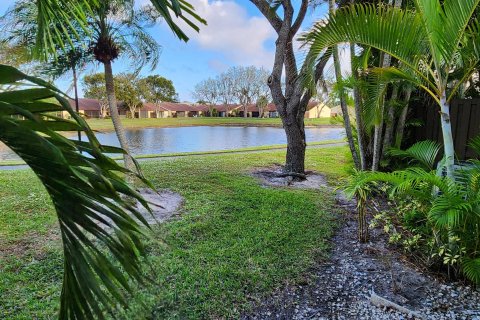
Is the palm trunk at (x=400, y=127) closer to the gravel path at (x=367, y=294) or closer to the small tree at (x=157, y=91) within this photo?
the gravel path at (x=367, y=294)

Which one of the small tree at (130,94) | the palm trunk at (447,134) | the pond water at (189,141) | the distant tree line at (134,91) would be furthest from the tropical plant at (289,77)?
the small tree at (130,94)

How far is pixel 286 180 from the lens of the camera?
6.41m

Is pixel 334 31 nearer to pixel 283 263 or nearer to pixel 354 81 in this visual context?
pixel 354 81

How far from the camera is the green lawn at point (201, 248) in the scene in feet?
7.98

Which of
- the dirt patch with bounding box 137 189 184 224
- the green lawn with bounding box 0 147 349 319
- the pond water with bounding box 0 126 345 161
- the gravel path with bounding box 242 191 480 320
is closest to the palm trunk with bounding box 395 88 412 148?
the green lawn with bounding box 0 147 349 319

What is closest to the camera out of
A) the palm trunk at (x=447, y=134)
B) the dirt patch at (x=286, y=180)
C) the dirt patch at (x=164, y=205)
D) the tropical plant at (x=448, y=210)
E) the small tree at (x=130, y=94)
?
the tropical plant at (x=448, y=210)

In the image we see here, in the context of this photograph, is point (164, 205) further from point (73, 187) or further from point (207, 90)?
point (207, 90)

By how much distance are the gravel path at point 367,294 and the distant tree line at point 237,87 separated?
118 ft

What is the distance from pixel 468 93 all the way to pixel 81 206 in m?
6.65

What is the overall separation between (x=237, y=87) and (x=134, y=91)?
46.3ft

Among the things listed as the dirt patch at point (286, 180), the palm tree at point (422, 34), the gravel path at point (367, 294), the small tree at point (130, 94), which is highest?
the small tree at point (130, 94)

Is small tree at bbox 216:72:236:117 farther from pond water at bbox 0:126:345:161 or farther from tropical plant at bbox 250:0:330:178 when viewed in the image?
tropical plant at bbox 250:0:330:178

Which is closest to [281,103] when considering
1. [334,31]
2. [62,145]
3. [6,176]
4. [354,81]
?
[354,81]

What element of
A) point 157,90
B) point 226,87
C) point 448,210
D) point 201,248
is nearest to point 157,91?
point 157,90
